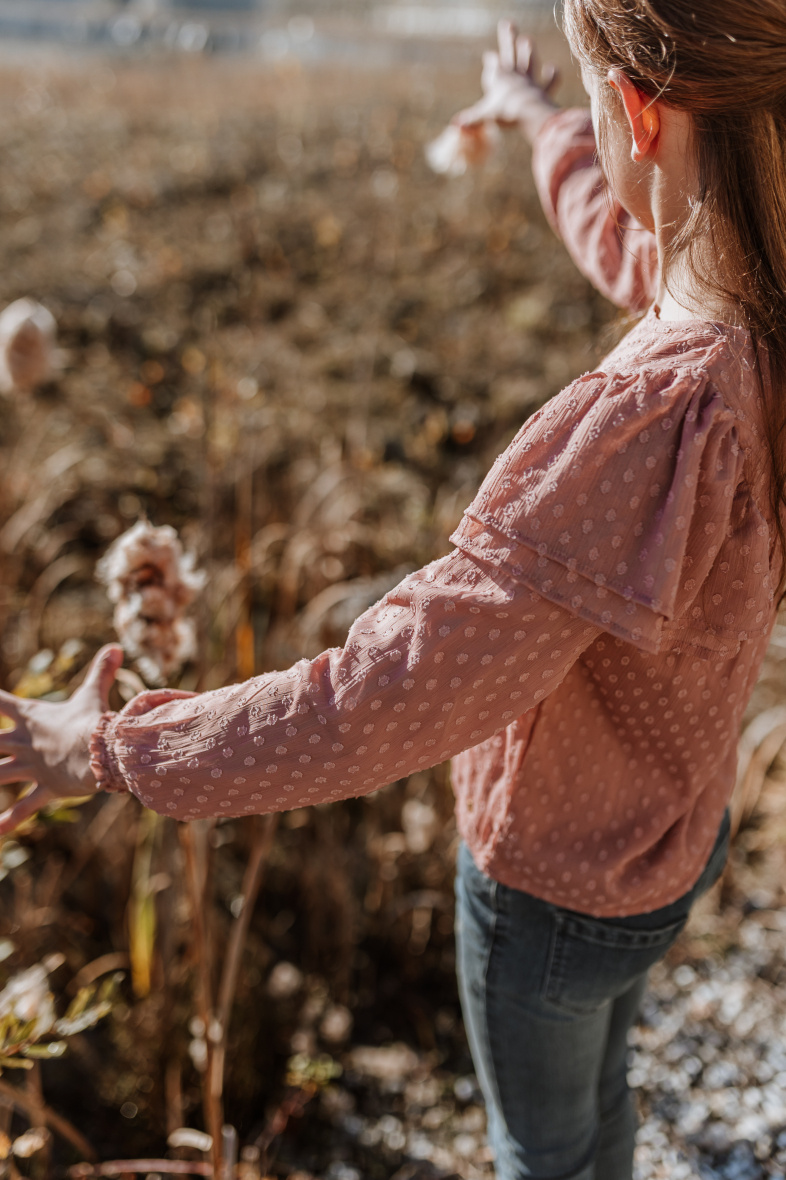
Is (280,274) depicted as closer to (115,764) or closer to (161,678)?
(161,678)

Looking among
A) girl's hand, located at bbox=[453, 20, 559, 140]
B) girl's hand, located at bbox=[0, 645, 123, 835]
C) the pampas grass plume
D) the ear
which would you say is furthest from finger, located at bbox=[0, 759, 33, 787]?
girl's hand, located at bbox=[453, 20, 559, 140]

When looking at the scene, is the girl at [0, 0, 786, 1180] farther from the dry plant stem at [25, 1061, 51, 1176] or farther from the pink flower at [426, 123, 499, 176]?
the pink flower at [426, 123, 499, 176]

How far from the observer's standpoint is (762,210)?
558 millimetres

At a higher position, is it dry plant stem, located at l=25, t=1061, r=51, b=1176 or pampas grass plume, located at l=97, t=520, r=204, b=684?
pampas grass plume, located at l=97, t=520, r=204, b=684

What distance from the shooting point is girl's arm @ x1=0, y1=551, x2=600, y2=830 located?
53cm

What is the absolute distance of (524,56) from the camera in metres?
1.19

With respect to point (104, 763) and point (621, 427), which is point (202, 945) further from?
point (621, 427)

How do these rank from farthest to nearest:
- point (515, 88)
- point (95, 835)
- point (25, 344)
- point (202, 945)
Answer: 1. point (95, 835)
2. point (25, 344)
3. point (515, 88)
4. point (202, 945)

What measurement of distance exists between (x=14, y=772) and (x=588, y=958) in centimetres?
48

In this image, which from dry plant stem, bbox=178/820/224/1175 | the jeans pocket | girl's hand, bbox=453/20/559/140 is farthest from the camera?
girl's hand, bbox=453/20/559/140

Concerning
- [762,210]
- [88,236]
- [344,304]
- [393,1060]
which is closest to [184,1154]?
[393,1060]

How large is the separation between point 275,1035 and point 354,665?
42.2 inches

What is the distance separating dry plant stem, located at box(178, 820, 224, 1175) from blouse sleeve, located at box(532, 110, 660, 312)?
0.66 meters

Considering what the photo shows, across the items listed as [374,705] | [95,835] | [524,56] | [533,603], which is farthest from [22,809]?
[524,56]
